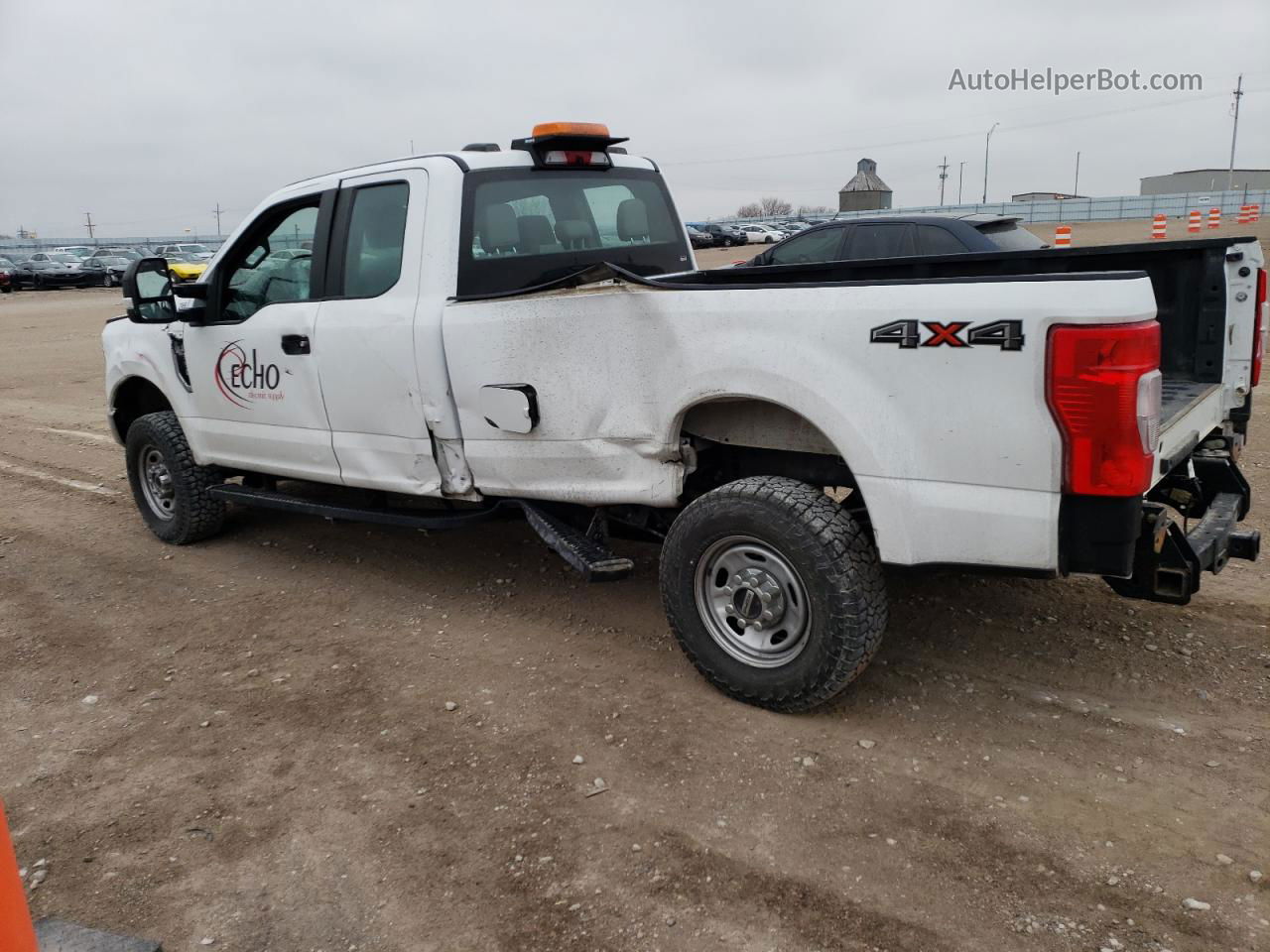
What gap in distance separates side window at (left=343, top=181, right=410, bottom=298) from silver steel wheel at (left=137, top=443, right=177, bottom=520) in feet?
7.24

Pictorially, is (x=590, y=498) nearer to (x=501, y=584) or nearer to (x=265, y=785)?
(x=501, y=584)

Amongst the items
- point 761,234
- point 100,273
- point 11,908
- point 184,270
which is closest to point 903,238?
point 11,908

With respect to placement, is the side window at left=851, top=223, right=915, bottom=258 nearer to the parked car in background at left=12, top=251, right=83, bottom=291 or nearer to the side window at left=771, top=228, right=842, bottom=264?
the side window at left=771, top=228, right=842, bottom=264

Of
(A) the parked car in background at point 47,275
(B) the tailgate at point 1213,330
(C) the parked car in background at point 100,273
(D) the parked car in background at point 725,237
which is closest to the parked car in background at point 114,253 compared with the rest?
(C) the parked car in background at point 100,273

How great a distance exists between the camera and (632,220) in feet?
18.0

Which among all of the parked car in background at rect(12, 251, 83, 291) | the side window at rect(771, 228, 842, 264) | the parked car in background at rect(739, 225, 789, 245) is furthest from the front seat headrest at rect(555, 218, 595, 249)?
the parked car in background at rect(739, 225, 789, 245)

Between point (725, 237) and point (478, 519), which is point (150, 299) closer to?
point (478, 519)

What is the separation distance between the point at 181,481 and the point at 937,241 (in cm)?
681

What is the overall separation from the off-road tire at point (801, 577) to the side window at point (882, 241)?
6.79 m

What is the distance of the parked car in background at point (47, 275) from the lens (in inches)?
1467

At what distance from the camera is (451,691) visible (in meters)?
4.23

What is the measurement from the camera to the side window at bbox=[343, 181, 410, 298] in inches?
188

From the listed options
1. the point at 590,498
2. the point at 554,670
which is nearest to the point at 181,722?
the point at 554,670

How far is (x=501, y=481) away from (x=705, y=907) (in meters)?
2.26
